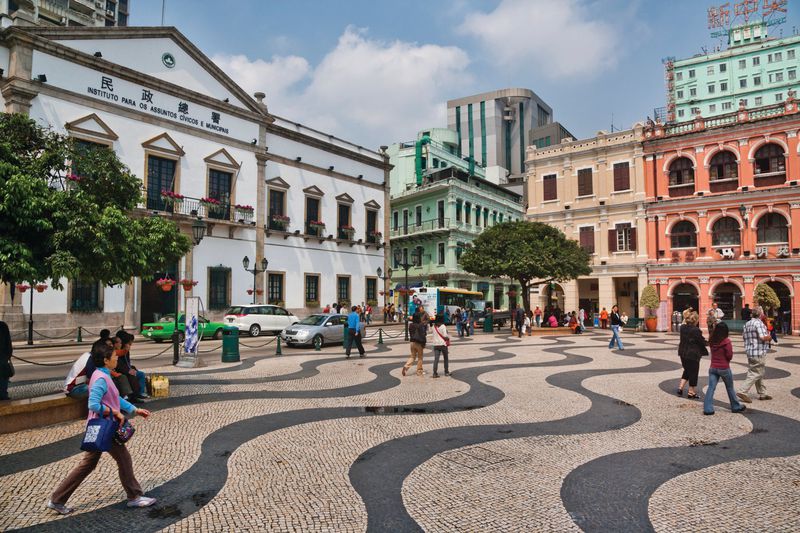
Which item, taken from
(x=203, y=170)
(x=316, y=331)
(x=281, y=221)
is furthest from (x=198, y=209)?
(x=316, y=331)

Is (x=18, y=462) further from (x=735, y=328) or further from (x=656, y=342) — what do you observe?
(x=735, y=328)

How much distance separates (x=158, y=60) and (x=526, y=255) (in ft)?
75.4

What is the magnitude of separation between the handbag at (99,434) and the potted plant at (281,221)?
28.7m

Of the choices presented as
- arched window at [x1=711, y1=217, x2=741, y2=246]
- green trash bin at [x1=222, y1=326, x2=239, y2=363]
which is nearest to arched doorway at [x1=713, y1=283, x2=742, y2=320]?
arched window at [x1=711, y1=217, x2=741, y2=246]

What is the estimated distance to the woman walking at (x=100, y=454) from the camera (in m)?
4.54

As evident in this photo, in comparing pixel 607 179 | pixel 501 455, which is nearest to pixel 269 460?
pixel 501 455

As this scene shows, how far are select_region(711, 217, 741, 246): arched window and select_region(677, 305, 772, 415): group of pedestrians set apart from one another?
2524 cm

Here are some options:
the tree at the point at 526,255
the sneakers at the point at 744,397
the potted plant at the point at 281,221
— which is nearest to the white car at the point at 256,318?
the potted plant at the point at 281,221

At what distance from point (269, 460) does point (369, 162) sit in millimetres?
35651

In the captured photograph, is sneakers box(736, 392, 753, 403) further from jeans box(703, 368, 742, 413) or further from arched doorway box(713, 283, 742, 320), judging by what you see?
arched doorway box(713, 283, 742, 320)

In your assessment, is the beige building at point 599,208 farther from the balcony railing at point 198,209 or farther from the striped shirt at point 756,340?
the striped shirt at point 756,340

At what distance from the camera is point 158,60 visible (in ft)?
89.9

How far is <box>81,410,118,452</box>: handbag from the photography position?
175 inches

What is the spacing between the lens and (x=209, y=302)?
28953mm
